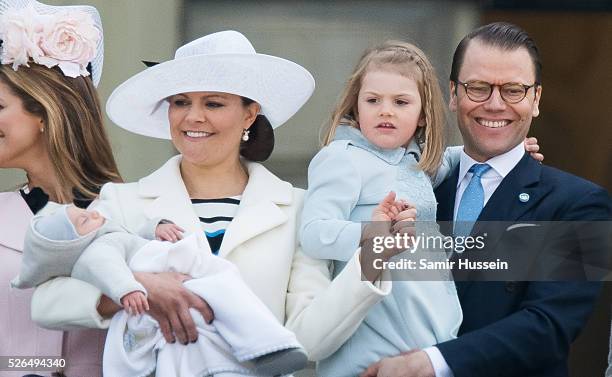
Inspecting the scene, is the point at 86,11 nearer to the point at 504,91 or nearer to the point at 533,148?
the point at 504,91

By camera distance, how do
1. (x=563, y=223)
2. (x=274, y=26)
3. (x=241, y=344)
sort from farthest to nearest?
1. (x=274, y=26)
2. (x=563, y=223)
3. (x=241, y=344)

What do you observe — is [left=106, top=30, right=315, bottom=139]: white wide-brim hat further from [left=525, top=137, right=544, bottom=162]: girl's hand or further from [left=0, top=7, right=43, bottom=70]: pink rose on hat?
[left=525, top=137, right=544, bottom=162]: girl's hand

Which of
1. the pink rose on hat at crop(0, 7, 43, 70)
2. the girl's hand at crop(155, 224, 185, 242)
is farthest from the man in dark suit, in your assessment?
the pink rose on hat at crop(0, 7, 43, 70)

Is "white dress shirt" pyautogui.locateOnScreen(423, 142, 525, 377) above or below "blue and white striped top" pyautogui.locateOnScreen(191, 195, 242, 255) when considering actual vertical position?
above

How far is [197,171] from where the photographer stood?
12.0 ft

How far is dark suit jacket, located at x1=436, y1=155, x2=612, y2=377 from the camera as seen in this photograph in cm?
348

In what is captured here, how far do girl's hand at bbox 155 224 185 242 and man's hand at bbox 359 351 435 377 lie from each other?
1.99 feet

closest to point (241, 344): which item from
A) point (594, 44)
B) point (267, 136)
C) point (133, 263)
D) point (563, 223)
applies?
point (133, 263)

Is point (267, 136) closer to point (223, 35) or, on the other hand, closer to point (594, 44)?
point (223, 35)

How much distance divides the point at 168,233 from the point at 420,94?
0.75 meters

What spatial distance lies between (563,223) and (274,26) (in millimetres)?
958

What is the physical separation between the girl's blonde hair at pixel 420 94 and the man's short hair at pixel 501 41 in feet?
0.34

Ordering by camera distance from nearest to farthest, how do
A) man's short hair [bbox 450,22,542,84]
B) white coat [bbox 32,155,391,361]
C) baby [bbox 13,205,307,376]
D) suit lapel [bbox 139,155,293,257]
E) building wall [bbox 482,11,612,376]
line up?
baby [bbox 13,205,307,376], white coat [bbox 32,155,391,361], suit lapel [bbox 139,155,293,257], man's short hair [bbox 450,22,542,84], building wall [bbox 482,11,612,376]

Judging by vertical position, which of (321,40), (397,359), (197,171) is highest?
(321,40)
